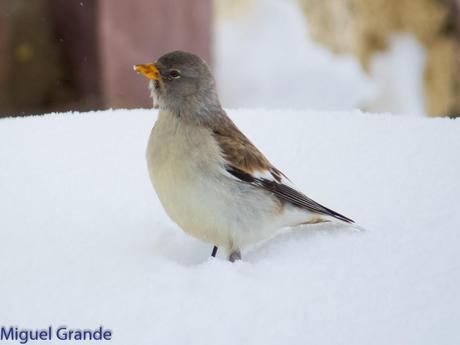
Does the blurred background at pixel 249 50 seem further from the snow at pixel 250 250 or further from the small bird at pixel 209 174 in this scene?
the small bird at pixel 209 174

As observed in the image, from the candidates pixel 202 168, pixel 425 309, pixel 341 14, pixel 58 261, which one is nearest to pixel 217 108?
pixel 202 168

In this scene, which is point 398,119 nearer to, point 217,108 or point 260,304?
point 217,108

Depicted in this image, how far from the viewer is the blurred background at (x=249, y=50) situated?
8.80 m

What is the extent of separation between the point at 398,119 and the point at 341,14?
7.82 metres

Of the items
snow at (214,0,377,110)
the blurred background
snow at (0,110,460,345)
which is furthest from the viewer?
snow at (214,0,377,110)

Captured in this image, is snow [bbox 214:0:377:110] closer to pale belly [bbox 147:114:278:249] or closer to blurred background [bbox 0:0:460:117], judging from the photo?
blurred background [bbox 0:0:460:117]

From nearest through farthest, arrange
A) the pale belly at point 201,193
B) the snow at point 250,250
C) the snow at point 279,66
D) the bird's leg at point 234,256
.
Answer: the snow at point 250,250
the pale belly at point 201,193
the bird's leg at point 234,256
the snow at point 279,66

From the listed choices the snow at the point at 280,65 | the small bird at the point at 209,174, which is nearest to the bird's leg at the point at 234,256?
the small bird at the point at 209,174

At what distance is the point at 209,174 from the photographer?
386 cm

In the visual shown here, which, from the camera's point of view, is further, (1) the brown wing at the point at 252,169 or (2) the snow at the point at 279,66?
(2) the snow at the point at 279,66

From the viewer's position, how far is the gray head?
4.12 m

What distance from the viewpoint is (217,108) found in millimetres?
4191

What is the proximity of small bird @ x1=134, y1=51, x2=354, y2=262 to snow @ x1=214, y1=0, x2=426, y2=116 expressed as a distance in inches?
273

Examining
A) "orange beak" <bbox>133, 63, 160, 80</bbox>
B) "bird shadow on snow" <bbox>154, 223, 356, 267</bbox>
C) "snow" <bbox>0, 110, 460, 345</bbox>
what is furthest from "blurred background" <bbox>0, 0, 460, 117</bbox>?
"bird shadow on snow" <bbox>154, 223, 356, 267</bbox>
